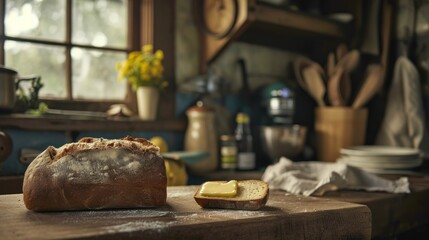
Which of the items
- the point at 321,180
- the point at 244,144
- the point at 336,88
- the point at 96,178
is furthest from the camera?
the point at 336,88

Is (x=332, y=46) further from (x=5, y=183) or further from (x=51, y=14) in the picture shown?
(x=5, y=183)

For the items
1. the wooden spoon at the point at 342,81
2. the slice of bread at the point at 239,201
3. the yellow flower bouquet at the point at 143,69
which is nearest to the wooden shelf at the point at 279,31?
the wooden spoon at the point at 342,81

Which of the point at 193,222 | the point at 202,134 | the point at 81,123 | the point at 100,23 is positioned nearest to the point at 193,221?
the point at 193,222

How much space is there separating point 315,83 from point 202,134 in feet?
2.66

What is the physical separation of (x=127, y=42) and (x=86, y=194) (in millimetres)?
1423

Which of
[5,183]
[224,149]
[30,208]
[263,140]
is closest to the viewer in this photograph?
[30,208]

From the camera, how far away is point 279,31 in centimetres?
260

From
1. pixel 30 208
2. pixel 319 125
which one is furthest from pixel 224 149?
pixel 30 208

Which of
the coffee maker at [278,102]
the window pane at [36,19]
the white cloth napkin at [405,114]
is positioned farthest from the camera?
the white cloth napkin at [405,114]

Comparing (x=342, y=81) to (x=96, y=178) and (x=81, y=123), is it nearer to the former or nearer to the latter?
(x=81, y=123)

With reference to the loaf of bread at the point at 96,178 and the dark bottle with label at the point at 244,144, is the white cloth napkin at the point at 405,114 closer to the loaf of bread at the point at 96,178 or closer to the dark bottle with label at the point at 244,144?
the dark bottle with label at the point at 244,144

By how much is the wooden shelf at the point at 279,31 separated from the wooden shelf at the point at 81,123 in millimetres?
429

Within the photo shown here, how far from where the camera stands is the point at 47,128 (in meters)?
1.85

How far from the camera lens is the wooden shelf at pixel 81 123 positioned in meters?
1.78
